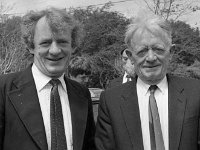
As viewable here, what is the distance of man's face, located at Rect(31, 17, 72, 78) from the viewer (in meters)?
2.60

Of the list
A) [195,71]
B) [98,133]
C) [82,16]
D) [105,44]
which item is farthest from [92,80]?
[98,133]

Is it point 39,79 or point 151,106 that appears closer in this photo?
point 151,106

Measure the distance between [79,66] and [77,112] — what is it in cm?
2512

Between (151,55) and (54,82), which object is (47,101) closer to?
(54,82)

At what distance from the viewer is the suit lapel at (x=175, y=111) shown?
2503 mm

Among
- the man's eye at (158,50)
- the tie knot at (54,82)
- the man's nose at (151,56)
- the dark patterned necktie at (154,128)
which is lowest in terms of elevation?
the dark patterned necktie at (154,128)

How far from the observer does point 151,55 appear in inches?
102

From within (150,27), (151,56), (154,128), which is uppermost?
(150,27)

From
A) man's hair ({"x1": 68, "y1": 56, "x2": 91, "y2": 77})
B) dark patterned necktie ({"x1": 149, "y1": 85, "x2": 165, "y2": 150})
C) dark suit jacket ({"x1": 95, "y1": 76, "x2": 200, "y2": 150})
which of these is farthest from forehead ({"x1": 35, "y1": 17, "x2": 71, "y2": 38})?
man's hair ({"x1": 68, "y1": 56, "x2": 91, "y2": 77})

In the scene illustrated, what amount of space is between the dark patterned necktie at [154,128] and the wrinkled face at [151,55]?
0.20 m

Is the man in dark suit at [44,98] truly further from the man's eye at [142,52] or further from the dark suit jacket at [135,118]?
the man's eye at [142,52]

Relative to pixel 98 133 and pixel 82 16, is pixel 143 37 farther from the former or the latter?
pixel 82 16

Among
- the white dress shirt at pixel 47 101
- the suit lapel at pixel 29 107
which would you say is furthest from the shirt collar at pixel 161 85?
the suit lapel at pixel 29 107

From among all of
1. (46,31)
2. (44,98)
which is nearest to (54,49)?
(46,31)
